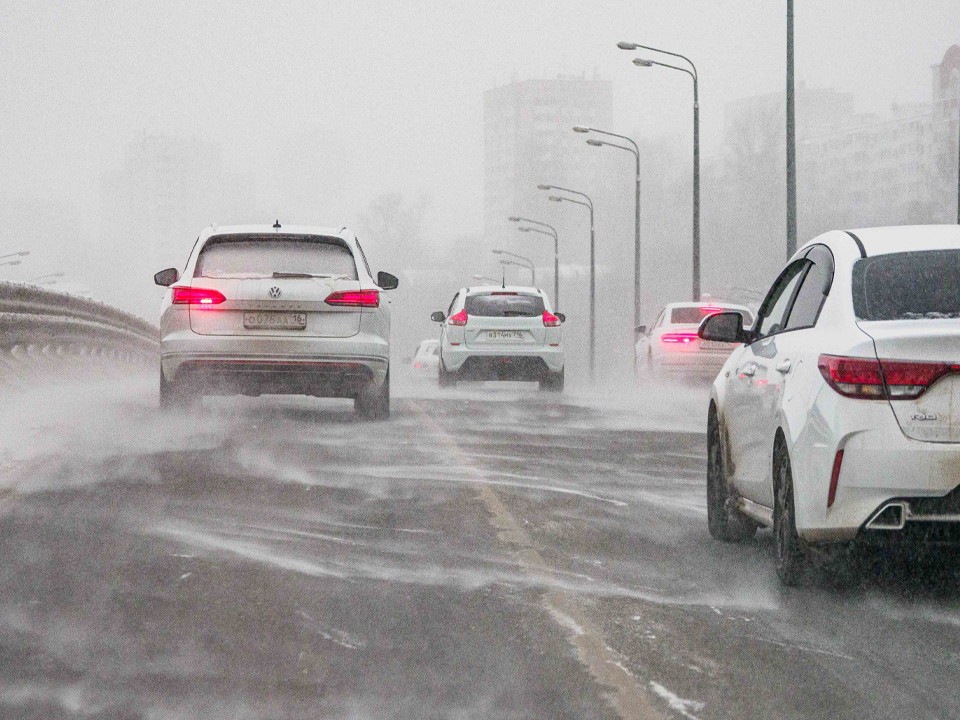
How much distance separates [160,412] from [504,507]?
7646 mm

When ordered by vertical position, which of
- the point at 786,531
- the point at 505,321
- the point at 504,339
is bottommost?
the point at 504,339

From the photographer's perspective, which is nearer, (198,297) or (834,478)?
(834,478)

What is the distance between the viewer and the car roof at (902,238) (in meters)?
7.23

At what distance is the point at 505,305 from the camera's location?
86.5ft

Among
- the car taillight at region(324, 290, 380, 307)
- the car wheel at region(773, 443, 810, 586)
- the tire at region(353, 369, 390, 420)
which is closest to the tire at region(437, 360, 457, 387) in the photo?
the tire at region(353, 369, 390, 420)

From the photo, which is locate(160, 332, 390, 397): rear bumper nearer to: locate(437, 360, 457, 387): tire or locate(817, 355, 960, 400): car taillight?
locate(817, 355, 960, 400): car taillight

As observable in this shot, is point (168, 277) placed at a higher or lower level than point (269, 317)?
higher

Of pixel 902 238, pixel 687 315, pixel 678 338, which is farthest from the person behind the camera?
pixel 687 315

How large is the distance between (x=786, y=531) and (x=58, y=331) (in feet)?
62.5

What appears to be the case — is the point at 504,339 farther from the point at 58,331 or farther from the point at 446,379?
the point at 58,331

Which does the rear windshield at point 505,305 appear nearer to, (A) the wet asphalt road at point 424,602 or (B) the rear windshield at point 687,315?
(B) the rear windshield at point 687,315

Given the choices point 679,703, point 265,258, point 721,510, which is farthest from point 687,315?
point 679,703

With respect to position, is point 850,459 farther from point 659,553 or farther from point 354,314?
point 354,314

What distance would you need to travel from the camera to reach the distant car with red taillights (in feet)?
92.3
